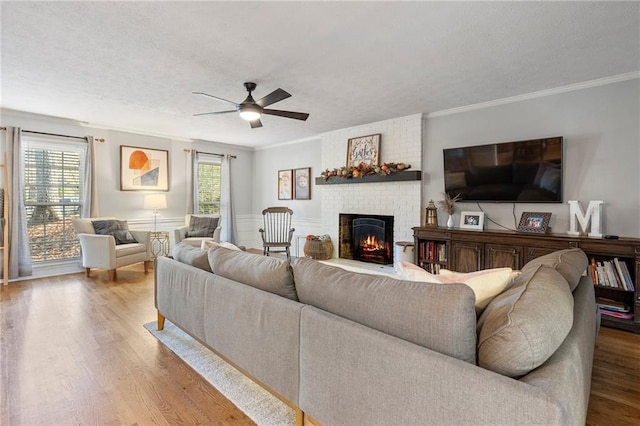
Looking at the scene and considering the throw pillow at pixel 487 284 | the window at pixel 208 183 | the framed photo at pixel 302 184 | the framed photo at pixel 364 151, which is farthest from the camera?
the window at pixel 208 183

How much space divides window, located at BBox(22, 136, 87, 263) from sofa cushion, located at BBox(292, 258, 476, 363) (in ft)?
16.7

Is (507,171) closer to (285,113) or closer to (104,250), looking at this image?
(285,113)

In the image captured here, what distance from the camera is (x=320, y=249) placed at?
544cm

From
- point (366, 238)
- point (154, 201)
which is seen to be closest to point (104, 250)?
Answer: point (154, 201)

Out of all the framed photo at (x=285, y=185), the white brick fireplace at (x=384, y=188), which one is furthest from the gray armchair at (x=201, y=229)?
the white brick fireplace at (x=384, y=188)

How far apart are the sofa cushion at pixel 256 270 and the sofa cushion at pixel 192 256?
0.14 metres

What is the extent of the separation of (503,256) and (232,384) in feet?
9.83

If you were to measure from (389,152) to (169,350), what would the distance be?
382 cm

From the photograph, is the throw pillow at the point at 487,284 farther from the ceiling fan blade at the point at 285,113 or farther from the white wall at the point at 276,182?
the white wall at the point at 276,182

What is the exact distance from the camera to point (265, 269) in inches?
68.7

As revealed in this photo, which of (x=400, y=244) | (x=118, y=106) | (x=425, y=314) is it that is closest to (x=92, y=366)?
(x=425, y=314)

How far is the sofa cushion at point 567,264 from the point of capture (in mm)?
1611

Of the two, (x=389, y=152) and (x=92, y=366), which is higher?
(x=389, y=152)

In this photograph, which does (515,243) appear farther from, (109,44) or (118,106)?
(118,106)
